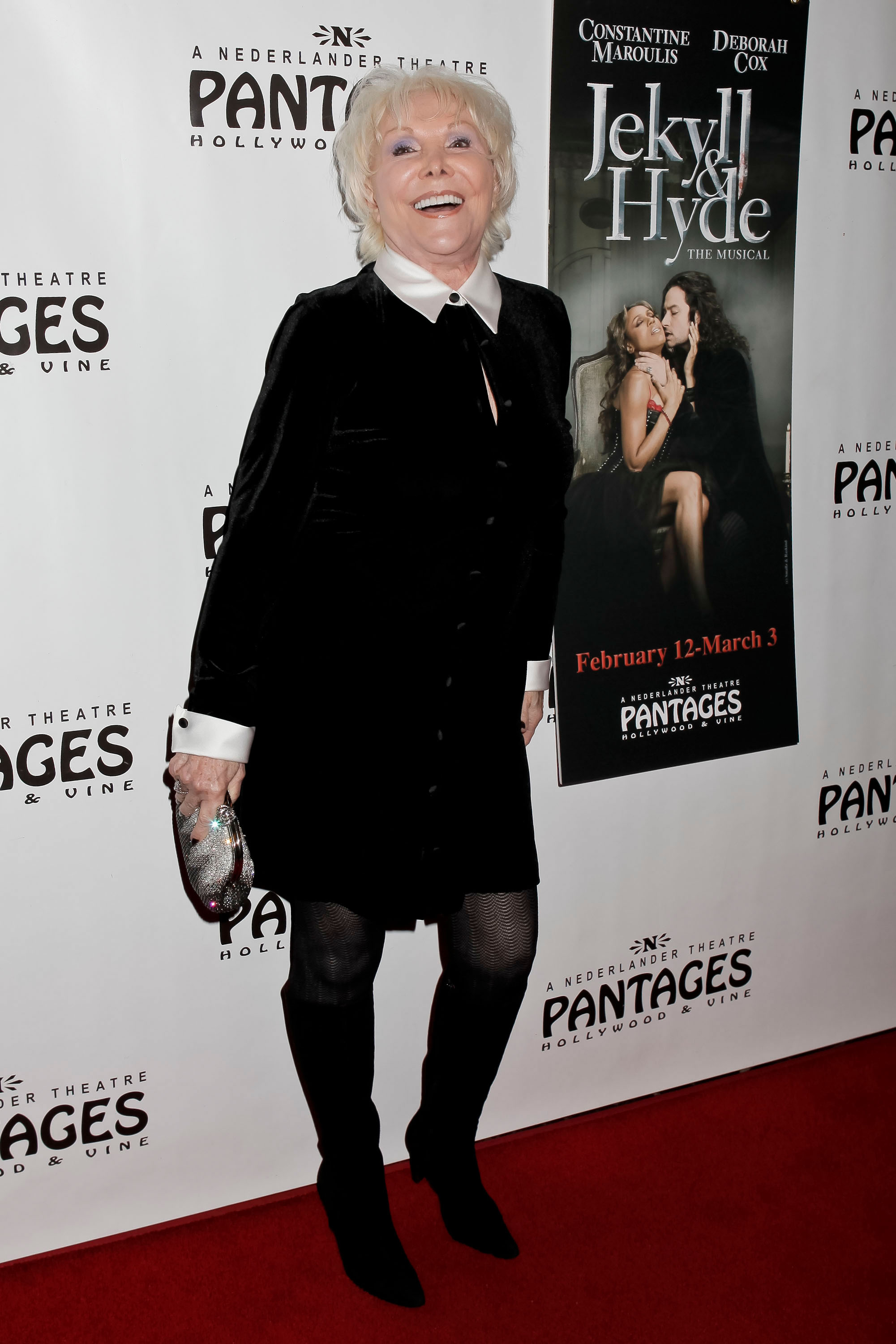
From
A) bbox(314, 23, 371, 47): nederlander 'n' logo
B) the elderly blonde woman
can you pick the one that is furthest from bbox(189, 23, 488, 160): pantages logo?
the elderly blonde woman

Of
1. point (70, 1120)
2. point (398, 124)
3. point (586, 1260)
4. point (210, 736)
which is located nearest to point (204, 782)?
point (210, 736)

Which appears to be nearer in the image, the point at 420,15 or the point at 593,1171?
the point at 420,15

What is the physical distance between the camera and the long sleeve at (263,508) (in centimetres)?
137

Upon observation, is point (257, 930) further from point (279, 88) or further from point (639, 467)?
point (279, 88)

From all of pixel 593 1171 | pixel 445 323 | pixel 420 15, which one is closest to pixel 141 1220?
pixel 593 1171

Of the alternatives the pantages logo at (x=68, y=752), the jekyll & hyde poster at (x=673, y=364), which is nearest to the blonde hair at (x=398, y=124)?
the jekyll & hyde poster at (x=673, y=364)

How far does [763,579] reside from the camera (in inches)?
80.1

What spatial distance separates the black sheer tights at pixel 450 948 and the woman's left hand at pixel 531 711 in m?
0.27

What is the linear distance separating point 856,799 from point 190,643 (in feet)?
4.59

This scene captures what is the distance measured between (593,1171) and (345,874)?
0.85 metres

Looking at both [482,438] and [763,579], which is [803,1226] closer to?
[763,579]

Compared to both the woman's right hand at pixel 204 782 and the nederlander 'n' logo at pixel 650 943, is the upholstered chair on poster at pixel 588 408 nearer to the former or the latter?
the woman's right hand at pixel 204 782

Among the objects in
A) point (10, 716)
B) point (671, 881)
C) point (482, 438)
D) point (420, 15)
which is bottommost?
point (671, 881)

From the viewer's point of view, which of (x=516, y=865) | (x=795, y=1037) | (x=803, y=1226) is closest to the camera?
(x=516, y=865)
